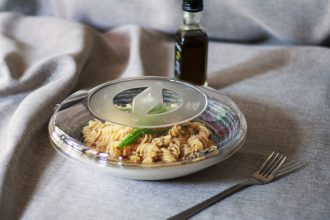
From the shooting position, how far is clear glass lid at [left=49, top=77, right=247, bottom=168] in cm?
67

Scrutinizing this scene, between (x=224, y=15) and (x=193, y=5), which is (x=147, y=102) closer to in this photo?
(x=193, y=5)

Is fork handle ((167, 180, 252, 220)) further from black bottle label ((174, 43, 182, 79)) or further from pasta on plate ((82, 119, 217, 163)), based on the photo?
black bottle label ((174, 43, 182, 79))

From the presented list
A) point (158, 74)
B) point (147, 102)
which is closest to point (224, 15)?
point (158, 74)

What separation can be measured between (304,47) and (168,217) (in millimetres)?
602

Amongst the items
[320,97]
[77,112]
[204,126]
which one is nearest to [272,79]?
[320,97]

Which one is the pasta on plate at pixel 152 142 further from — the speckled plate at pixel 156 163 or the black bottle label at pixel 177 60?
the black bottle label at pixel 177 60

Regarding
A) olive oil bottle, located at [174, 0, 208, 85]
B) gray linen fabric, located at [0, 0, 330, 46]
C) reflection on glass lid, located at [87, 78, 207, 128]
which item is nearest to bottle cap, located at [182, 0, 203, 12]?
olive oil bottle, located at [174, 0, 208, 85]

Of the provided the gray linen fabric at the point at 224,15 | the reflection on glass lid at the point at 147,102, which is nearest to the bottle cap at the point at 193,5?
the reflection on glass lid at the point at 147,102

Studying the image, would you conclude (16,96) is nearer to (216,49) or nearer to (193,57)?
(193,57)

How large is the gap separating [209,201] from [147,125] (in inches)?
5.1

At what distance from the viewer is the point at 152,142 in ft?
2.24

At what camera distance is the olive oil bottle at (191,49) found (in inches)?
35.4

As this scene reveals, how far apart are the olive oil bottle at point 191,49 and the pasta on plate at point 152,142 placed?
0.69ft

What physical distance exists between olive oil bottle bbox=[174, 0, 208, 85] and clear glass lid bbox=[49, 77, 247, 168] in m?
0.10
